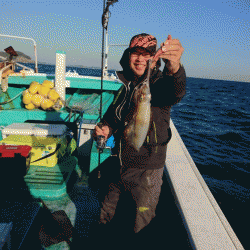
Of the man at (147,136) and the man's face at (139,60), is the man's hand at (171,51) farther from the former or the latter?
the man's face at (139,60)

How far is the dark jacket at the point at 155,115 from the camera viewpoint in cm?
192


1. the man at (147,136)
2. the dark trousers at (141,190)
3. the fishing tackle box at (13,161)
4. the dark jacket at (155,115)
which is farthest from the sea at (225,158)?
the fishing tackle box at (13,161)

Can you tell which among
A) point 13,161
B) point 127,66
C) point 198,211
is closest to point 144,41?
point 127,66

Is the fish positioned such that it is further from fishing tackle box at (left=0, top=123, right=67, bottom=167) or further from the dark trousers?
fishing tackle box at (left=0, top=123, right=67, bottom=167)

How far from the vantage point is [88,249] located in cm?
279

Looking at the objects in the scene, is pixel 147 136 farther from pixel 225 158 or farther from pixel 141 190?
pixel 225 158

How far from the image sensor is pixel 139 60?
7.25 feet

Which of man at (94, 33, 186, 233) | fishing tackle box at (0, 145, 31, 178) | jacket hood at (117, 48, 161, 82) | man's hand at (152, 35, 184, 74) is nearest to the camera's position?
man's hand at (152, 35, 184, 74)

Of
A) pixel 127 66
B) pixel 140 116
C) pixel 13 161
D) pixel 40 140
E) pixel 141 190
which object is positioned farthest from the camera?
pixel 40 140

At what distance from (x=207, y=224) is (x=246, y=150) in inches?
456

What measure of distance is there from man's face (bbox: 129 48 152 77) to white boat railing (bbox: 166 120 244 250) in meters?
1.57

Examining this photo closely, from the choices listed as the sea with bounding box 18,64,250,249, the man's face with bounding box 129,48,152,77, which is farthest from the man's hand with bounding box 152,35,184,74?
the sea with bounding box 18,64,250,249

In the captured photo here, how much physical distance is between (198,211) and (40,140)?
3.50m

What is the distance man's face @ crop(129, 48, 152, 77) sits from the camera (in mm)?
2189
